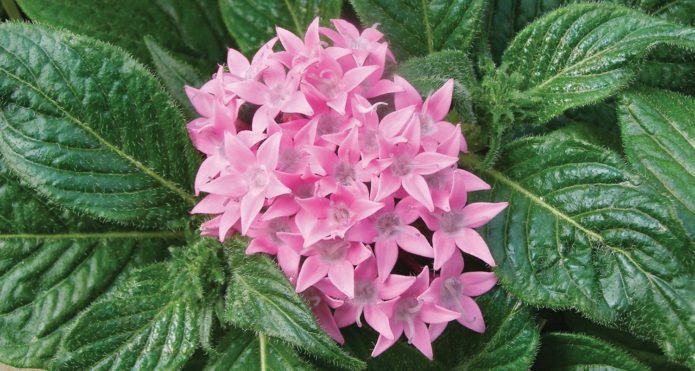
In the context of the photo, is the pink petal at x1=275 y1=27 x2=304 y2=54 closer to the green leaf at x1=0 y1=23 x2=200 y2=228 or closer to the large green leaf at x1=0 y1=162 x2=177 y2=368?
the green leaf at x1=0 y1=23 x2=200 y2=228

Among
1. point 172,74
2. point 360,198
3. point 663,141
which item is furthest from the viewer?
point 172,74

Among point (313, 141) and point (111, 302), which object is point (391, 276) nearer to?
point (313, 141)

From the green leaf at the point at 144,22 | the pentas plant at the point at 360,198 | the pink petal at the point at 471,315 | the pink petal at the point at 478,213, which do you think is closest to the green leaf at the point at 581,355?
the pentas plant at the point at 360,198

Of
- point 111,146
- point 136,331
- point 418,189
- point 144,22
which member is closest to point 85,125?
point 111,146

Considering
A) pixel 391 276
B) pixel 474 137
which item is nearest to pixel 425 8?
pixel 474 137

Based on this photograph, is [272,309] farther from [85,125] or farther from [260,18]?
[260,18]

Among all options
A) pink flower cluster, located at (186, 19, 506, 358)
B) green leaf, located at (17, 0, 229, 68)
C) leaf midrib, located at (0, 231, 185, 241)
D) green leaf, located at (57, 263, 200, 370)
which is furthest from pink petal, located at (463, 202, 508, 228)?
green leaf, located at (17, 0, 229, 68)
